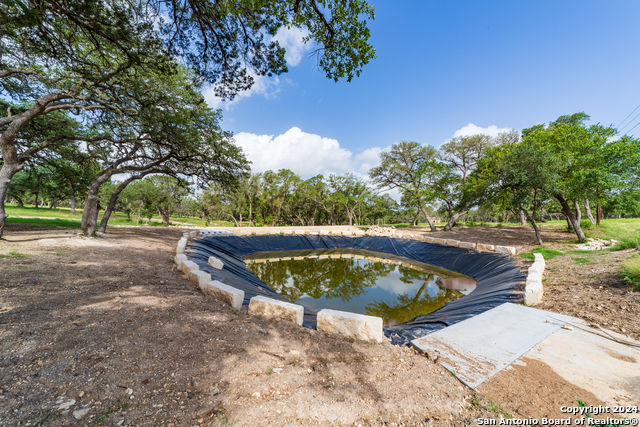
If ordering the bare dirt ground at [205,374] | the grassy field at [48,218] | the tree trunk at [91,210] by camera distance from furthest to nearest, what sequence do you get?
1. the grassy field at [48,218]
2. the tree trunk at [91,210]
3. the bare dirt ground at [205,374]

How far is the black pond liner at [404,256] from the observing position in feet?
12.5

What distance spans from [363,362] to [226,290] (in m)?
2.39

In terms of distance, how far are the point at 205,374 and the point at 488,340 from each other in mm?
3390

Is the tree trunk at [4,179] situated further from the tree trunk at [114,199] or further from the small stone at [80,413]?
the small stone at [80,413]

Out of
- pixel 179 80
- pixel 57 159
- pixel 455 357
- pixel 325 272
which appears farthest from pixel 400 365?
pixel 57 159

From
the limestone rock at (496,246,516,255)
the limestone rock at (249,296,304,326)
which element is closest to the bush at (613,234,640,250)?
the limestone rock at (496,246,516,255)

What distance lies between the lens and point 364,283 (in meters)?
8.04

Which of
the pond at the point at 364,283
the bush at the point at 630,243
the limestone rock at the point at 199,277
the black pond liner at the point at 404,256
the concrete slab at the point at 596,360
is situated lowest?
the pond at the point at 364,283

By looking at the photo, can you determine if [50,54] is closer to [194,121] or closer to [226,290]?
[194,121]

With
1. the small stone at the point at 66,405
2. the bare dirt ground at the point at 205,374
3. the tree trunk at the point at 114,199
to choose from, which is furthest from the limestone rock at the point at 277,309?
the tree trunk at the point at 114,199

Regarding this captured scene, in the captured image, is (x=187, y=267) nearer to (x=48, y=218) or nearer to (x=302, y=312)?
(x=302, y=312)

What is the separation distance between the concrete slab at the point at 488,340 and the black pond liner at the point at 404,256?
290 millimetres

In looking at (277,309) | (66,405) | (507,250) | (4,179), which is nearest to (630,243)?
(507,250)

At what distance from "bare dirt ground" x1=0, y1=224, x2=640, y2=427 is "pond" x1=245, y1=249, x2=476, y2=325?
9.98 feet
